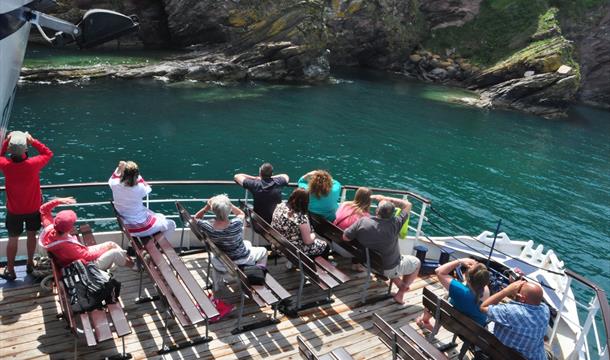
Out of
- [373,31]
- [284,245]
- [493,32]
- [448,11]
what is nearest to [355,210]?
[284,245]

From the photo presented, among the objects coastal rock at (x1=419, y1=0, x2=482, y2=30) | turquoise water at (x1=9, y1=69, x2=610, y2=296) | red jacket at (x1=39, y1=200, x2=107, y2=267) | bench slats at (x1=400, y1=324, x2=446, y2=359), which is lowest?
turquoise water at (x1=9, y1=69, x2=610, y2=296)

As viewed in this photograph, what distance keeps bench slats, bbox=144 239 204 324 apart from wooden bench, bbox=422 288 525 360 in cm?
312

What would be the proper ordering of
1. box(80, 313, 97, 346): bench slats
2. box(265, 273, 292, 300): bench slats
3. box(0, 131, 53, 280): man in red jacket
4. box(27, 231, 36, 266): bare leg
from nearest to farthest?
box(80, 313, 97, 346): bench slats, box(0, 131, 53, 280): man in red jacket, box(265, 273, 292, 300): bench slats, box(27, 231, 36, 266): bare leg

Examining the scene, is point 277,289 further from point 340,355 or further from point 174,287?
point 340,355

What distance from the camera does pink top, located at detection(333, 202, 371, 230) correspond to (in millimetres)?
8103

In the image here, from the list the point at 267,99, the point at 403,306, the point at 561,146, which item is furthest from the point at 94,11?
the point at 561,146

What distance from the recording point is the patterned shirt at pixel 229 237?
685 centimetres

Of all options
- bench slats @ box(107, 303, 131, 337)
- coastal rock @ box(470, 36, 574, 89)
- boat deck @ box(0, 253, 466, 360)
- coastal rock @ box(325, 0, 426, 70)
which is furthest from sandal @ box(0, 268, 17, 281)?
coastal rock @ box(325, 0, 426, 70)

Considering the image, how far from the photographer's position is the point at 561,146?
120ft

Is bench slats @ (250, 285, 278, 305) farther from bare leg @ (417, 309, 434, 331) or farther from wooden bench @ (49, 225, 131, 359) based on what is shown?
bare leg @ (417, 309, 434, 331)

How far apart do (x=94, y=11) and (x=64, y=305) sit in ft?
11.4

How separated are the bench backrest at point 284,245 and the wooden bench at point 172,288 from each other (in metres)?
1.55

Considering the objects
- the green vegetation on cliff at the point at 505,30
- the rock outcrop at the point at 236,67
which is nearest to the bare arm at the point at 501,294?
the rock outcrop at the point at 236,67

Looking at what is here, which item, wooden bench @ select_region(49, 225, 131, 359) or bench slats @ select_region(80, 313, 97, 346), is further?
wooden bench @ select_region(49, 225, 131, 359)
